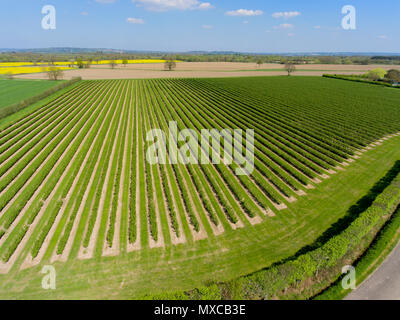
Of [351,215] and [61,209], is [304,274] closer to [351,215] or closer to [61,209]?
[351,215]

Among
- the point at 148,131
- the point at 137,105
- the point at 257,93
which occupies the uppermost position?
the point at 257,93

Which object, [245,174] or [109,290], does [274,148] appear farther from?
[109,290]
